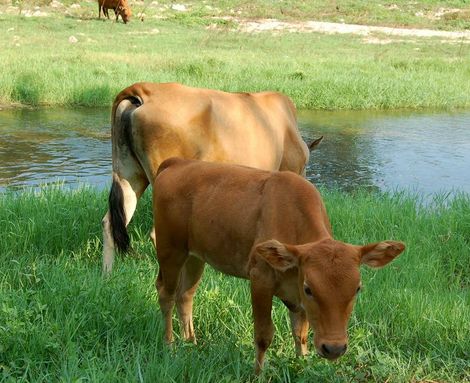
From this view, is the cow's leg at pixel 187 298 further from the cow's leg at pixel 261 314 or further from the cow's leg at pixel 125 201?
the cow's leg at pixel 125 201

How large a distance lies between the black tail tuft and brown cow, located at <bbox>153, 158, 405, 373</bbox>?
1.22 meters

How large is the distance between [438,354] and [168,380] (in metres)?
1.65

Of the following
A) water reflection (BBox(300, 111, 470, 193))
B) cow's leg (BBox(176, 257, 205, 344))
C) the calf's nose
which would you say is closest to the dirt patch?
water reflection (BBox(300, 111, 470, 193))

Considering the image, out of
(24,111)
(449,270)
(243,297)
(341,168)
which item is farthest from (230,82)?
(243,297)

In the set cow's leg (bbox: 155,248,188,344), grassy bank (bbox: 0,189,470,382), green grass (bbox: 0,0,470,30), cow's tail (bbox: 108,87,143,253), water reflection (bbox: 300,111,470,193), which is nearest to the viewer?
grassy bank (bbox: 0,189,470,382)

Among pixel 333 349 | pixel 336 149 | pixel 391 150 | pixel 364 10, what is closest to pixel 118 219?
pixel 333 349

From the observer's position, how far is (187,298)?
4.57 m

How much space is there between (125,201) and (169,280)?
1734 mm

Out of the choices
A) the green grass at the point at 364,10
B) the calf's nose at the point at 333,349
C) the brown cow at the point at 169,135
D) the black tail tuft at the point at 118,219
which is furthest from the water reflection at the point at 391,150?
the green grass at the point at 364,10

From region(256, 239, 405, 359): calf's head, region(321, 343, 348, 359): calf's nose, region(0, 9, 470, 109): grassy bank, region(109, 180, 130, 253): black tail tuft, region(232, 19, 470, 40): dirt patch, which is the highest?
region(256, 239, 405, 359): calf's head

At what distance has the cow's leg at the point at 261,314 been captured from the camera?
152 inches

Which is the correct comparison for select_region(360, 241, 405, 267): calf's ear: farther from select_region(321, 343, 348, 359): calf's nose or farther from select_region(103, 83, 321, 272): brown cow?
select_region(103, 83, 321, 272): brown cow

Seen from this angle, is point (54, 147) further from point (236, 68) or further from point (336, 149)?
point (236, 68)

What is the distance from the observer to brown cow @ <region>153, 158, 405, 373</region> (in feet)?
11.1
